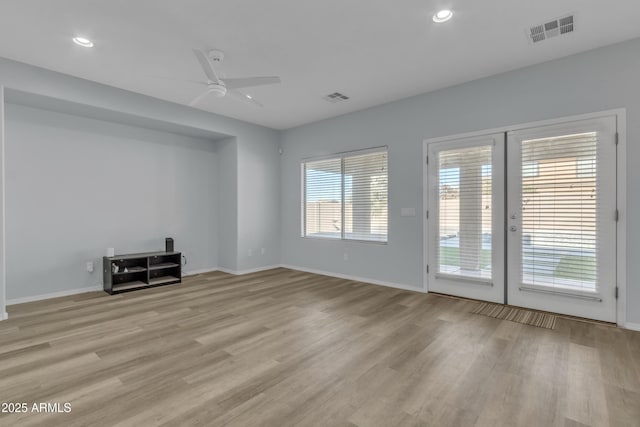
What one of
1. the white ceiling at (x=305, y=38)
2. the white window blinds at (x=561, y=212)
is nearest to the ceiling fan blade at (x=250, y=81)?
the white ceiling at (x=305, y=38)

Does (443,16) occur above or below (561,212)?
above

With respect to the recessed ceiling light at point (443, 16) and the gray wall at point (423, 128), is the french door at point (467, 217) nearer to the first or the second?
the gray wall at point (423, 128)

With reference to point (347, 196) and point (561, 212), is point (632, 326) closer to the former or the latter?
point (561, 212)

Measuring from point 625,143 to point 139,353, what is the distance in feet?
17.0

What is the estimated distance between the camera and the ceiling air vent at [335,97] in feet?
15.2

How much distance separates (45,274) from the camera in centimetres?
434

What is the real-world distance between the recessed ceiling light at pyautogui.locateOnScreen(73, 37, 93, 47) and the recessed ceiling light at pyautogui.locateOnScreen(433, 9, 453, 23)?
11.3 feet

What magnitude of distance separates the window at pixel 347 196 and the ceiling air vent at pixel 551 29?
240cm

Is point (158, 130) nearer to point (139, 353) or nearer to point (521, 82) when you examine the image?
point (139, 353)

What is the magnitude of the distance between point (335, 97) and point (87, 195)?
412 cm

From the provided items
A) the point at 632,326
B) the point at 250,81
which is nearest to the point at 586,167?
the point at 632,326

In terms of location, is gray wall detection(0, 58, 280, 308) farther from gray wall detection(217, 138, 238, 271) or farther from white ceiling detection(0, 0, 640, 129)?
white ceiling detection(0, 0, 640, 129)

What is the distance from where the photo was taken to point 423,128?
182 inches

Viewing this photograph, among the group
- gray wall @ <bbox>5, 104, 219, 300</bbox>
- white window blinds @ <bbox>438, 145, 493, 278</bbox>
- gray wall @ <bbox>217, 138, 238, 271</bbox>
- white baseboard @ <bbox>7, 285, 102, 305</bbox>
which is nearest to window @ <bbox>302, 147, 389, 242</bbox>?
white window blinds @ <bbox>438, 145, 493, 278</bbox>
